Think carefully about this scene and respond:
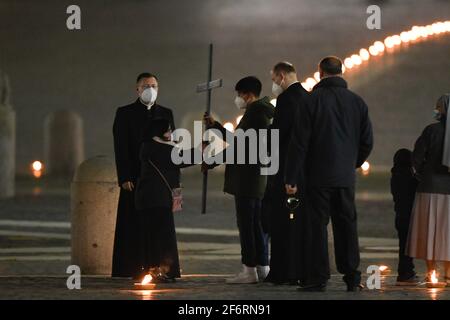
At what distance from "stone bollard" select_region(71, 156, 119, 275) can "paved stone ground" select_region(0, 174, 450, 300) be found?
0.32 metres

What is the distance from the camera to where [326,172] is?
11562mm

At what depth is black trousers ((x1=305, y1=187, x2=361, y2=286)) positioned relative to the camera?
11.6 meters

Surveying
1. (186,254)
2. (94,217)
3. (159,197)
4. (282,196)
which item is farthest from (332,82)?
(186,254)

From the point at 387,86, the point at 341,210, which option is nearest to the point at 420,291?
the point at 341,210

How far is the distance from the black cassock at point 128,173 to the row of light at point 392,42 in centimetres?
1839

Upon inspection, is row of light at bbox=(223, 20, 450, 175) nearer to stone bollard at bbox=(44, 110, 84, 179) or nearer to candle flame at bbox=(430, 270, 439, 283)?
stone bollard at bbox=(44, 110, 84, 179)

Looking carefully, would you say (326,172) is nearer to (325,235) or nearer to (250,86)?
(325,235)

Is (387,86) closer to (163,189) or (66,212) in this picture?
(66,212)

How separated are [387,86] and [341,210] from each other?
33.7m

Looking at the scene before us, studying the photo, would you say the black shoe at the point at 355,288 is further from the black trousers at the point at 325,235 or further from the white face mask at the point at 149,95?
the white face mask at the point at 149,95

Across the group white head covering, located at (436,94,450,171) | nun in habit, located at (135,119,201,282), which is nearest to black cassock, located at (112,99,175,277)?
nun in habit, located at (135,119,201,282)

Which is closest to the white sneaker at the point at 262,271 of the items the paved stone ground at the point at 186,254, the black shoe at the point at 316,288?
the paved stone ground at the point at 186,254

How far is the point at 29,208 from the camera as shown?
23.8 metres

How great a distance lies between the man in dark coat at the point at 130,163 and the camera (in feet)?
42.5
